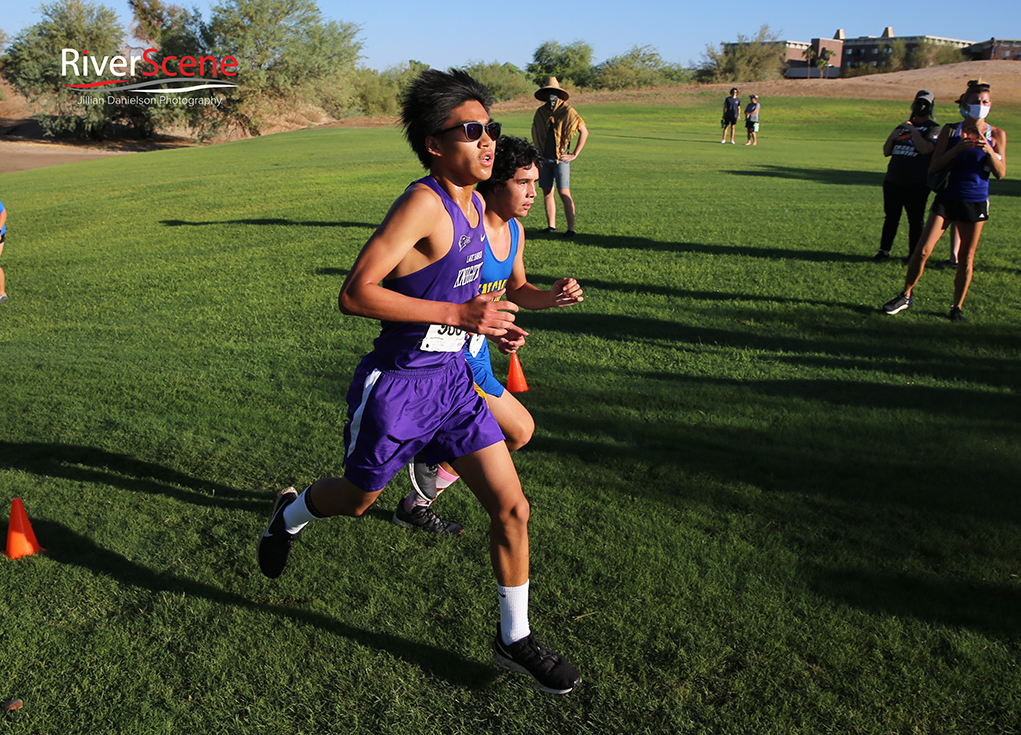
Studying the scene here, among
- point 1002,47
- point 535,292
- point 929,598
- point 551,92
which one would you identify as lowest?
point 929,598

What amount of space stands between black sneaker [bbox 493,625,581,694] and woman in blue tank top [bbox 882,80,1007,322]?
6.49 metres

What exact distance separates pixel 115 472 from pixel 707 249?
8.36m

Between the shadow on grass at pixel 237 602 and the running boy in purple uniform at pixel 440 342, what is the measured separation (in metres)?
0.16

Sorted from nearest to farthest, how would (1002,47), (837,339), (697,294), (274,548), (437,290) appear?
(437,290) < (274,548) < (837,339) < (697,294) < (1002,47)

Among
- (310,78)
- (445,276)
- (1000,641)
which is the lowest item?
(1000,641)

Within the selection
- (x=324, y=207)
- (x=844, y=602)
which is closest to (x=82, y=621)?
(x=844, y=602)

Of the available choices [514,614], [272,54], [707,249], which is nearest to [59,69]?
[272,54]

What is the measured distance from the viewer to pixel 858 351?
6715 mm

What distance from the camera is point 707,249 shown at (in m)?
10.7

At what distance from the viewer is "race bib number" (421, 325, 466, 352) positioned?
2.88 meters

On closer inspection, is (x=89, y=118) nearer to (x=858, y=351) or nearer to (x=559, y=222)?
(x=559, y=222)

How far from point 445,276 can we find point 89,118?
62.3 meters

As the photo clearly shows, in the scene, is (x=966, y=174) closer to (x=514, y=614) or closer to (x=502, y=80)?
(x=514, y=614)

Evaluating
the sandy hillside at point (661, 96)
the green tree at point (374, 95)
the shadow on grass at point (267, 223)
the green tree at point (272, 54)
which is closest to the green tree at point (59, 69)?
the sandy hillside at point (661, 96)
